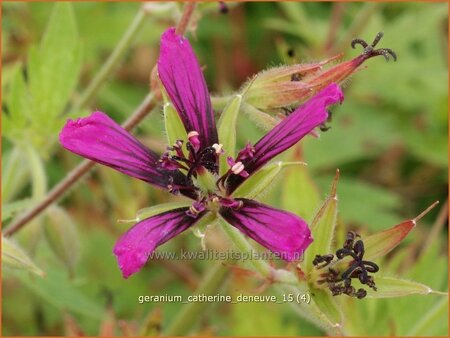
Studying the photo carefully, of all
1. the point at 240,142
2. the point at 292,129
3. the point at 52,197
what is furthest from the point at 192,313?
the point at 240,142

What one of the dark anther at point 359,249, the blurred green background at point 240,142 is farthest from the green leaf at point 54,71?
the dark anther at point 359,249

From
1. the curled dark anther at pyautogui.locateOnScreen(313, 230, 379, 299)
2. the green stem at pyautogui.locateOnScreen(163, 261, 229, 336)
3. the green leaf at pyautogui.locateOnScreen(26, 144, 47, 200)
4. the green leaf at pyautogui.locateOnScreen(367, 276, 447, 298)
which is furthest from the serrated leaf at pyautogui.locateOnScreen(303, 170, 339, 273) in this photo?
the green leaf at pyautogui.locateOnScreen(26, 144, 47, 200)

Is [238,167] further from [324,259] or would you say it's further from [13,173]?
[13,173]

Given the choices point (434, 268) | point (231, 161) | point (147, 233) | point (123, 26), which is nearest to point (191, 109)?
point (231, 161)

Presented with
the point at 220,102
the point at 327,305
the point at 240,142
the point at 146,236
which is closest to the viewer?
the point at 146,236

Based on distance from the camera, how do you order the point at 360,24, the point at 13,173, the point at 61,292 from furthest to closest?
the point at 360,24
the point at 61,292
the point at 13,173

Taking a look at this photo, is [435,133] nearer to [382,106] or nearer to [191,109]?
[382,106]
